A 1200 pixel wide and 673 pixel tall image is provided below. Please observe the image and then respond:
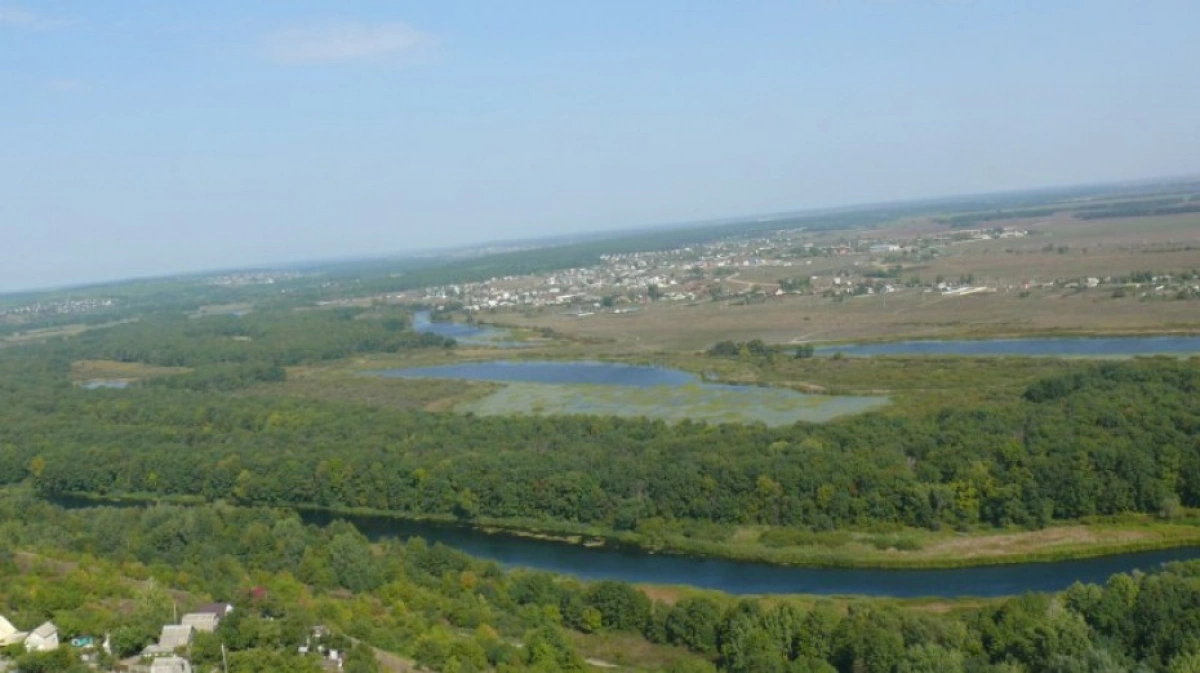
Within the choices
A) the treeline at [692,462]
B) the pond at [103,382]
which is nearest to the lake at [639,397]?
the treeline at [692,462]

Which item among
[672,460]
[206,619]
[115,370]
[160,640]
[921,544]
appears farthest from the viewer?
[115,370]

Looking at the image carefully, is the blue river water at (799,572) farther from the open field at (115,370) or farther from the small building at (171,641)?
the open field at (115,370)

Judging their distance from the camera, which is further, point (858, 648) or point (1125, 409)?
point (1125, 409)

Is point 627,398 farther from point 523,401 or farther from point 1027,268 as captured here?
point 1027,268

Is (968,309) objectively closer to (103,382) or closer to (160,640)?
(160,640)

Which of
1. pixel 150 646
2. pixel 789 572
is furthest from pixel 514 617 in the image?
pixel 789 572

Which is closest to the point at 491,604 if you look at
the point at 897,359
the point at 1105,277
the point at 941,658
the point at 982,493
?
the point at 941,658
